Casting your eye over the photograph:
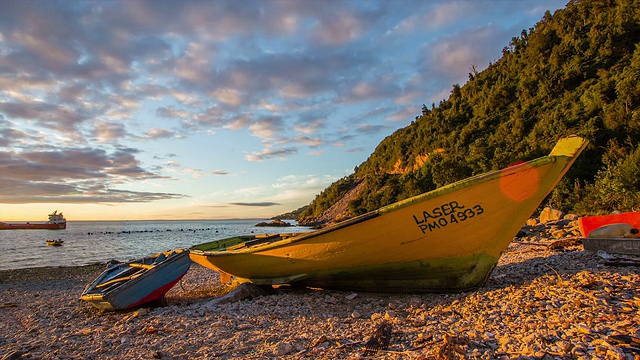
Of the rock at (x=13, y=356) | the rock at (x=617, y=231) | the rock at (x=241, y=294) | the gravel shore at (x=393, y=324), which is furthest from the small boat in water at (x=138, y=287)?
the rock at (x=617, y=231)

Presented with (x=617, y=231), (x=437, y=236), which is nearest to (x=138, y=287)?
(x=437, y=236)

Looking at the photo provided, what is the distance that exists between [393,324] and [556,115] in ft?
125

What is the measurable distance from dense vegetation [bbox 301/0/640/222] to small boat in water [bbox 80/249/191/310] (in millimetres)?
21521

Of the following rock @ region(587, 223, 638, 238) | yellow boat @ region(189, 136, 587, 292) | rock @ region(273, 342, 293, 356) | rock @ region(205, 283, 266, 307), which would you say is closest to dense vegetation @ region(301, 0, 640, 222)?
rock @ region(587, 223, 638, 238)

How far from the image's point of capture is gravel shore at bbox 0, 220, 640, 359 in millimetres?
3787

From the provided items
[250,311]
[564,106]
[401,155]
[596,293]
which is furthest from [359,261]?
[401,155]

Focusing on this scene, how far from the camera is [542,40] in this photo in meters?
51.1

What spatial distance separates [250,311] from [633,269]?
24.2 ft

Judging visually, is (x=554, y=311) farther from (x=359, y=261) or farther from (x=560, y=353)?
(x=359, y=261)

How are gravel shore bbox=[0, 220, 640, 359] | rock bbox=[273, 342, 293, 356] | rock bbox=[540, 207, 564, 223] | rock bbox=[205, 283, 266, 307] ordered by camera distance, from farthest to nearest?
rock bbox=[540, 207, 564, 223]
rock bbox=[205, 283, 266, 307]
rock bbox=[273, 342, 293, 356]
gravel shore bbox=[0, 220, 640, 359]

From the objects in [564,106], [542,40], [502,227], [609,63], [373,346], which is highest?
[542,40]

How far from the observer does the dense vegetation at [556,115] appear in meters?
23.5

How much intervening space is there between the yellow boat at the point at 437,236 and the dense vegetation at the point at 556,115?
1622cm

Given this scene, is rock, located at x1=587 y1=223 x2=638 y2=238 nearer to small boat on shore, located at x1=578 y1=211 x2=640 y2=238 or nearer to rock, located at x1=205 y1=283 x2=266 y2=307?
small boat on shore, located at x1=578 y1=211 x2=640 y2=238
